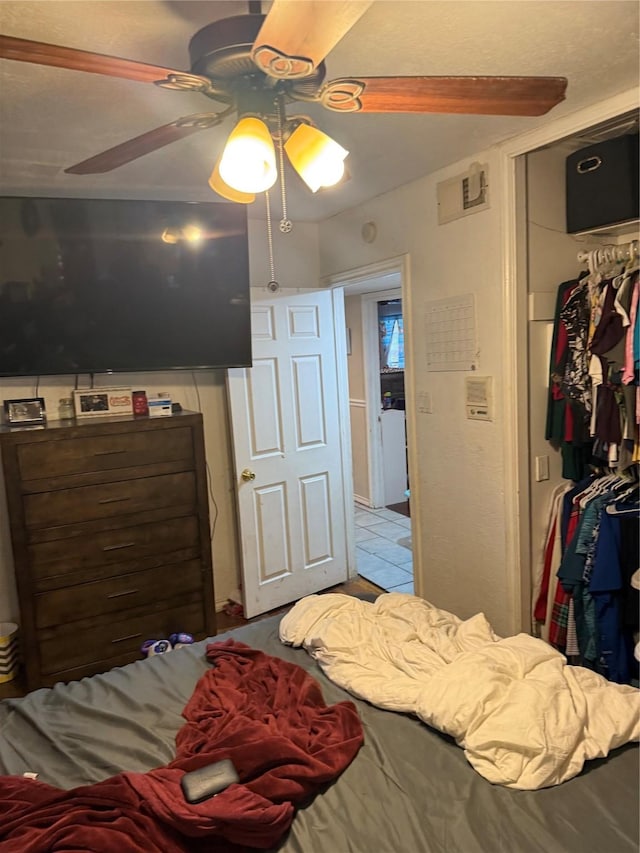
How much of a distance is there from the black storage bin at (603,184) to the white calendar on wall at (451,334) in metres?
0.57

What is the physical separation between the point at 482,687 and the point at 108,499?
1.93 meters

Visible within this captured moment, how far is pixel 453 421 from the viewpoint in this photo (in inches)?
106

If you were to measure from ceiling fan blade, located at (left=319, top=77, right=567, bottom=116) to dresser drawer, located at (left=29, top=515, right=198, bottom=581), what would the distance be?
216 centimetres

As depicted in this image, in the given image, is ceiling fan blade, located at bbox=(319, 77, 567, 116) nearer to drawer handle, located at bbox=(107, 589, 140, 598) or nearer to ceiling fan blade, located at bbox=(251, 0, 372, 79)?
ceiling fan blade, located at bbox=(251, 0, 372, 79)

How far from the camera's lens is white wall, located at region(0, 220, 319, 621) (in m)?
3.23

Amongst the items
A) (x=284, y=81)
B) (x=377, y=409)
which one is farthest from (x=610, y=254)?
(x=377, y=409)

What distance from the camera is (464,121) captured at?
6.70ft

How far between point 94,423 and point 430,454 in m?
1.67

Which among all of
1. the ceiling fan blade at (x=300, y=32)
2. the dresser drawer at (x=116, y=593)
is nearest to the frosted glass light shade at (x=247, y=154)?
the ceiling fan blade at (x=300, y=32)

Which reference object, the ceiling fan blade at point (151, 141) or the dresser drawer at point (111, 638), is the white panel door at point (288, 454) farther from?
the ceiling fan blade at point (151, 141)

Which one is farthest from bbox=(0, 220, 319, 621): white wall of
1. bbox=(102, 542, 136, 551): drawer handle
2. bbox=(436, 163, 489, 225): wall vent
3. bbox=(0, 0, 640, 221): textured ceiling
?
bbox=(436, 163, 489, 225): wall vent

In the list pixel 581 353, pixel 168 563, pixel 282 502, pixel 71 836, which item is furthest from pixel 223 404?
pixel 71 836

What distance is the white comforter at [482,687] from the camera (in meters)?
1.31

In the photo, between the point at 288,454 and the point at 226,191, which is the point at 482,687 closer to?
the point at 226,191
